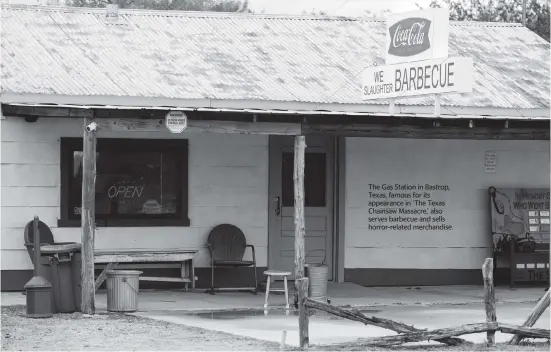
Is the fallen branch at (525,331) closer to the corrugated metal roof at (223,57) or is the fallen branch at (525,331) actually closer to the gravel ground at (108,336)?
the gravel ground at (108,336)

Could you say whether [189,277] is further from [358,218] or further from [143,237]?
[358,218]

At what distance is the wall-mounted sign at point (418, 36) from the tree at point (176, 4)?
24.6 m

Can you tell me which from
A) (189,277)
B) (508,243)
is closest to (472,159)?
(508,243)

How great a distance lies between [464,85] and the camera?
47.3 ft

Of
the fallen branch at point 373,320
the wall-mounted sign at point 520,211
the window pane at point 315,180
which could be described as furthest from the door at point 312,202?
the fallen branch at point 373,320

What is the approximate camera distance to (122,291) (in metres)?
14.1

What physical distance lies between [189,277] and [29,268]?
2.33 m

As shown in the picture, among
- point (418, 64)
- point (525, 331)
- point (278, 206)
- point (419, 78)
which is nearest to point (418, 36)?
point (418, 64)

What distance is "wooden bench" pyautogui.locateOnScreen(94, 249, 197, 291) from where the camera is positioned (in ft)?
52.6

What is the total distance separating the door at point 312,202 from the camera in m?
17.7

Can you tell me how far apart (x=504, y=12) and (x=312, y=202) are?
2537 centimetres

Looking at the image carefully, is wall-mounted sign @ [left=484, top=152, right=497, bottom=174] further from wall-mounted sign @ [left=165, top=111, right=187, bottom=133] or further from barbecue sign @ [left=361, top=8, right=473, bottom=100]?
wall-mounted sign @ [left=165, top=111, right=187, bottom=133]

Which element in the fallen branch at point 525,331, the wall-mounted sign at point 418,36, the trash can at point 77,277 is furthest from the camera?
the wall-mounted sign at point 418,36

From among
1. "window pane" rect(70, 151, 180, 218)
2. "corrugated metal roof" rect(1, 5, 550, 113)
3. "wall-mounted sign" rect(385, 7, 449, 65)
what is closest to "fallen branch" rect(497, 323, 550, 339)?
"wall-mounted sign" rect(385, 7, 449, 65)
